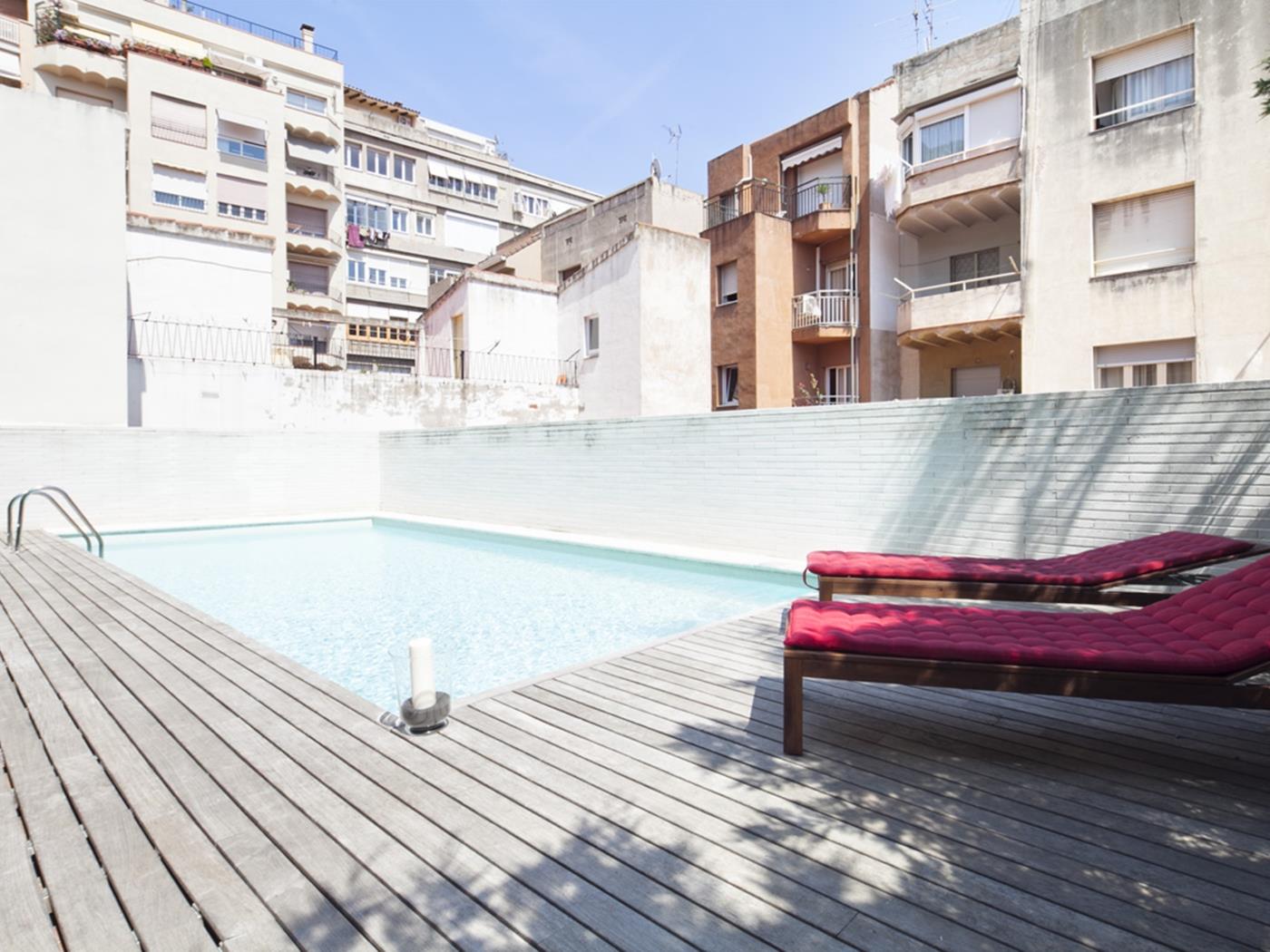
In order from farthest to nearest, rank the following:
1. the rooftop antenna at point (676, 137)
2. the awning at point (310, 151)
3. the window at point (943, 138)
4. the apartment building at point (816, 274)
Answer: the awning at point (310, 151) → the rooftop antenna at point (676, 137) → the apartment building at point (816, 274) → the window at point (943, 138)

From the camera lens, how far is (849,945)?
1.80m

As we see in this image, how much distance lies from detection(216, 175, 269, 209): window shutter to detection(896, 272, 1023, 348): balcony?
87.8ft

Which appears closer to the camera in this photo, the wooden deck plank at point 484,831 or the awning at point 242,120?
the wooden deck plank at point 484,831

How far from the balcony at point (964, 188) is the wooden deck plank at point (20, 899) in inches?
710

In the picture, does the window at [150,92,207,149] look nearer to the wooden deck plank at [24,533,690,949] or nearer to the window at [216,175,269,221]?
the window at [216,175,269,221]

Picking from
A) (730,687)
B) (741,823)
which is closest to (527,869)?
(741,823)

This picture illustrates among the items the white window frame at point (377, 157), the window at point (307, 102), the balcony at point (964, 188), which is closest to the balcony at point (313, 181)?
the window at point (307, 102)

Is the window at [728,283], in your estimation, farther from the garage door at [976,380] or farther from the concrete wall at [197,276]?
the concrete wall at [197,276]

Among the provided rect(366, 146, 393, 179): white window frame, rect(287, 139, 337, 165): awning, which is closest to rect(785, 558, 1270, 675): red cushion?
rect(287, 139, 337, 165): awning

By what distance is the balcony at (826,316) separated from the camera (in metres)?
18.9

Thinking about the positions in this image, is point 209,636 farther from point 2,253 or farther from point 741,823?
point 2,253

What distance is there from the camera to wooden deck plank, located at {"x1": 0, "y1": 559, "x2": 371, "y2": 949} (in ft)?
6.13

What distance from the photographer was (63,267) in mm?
13875

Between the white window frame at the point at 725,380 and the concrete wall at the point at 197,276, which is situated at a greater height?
the concrete wall at the point at 197,276
